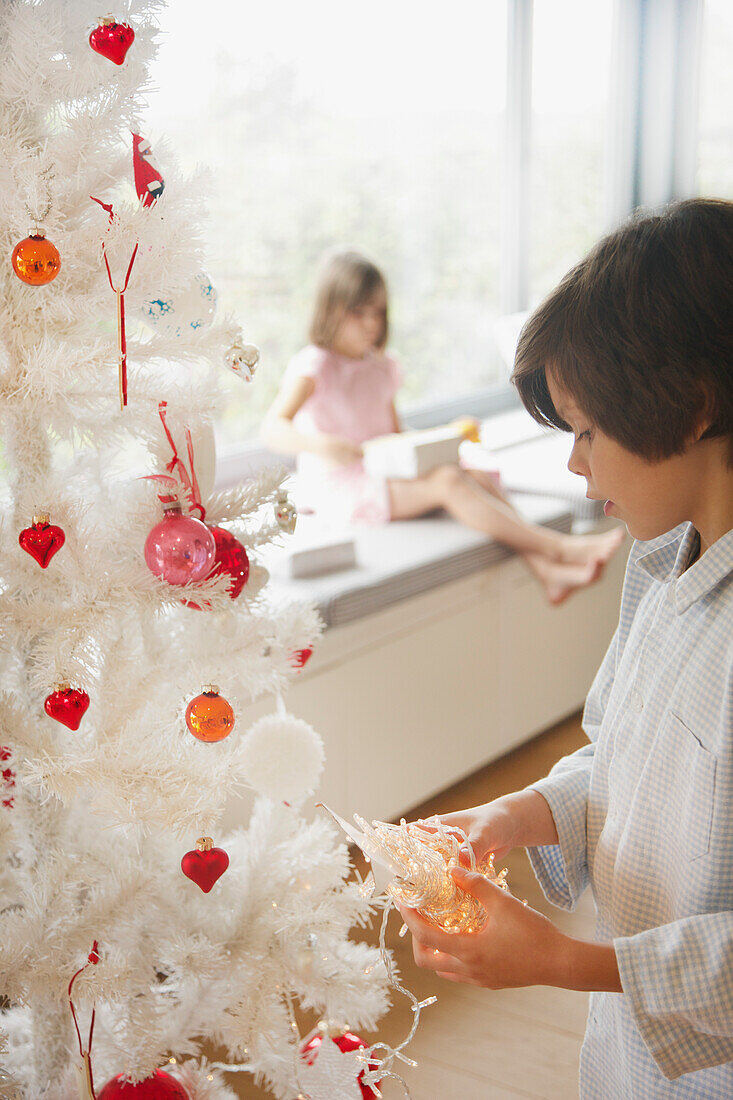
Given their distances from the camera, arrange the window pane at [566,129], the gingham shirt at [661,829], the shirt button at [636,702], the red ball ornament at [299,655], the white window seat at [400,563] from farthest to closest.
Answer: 1. the window pane at [566,129]
2. the white window seat at [400,563]
3. the red ball ornament at [299,655]
4. the shirt button at [636,702]
5. the gingham shirt at [661,829]

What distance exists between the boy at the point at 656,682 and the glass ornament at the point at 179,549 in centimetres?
40

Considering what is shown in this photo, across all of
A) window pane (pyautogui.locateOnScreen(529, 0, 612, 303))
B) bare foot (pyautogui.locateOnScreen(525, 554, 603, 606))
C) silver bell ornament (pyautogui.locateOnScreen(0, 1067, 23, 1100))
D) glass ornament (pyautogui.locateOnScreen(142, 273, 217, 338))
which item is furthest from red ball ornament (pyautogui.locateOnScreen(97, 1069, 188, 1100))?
window pane (pyautogui.locateOnScreen(529, 0, 612, 303))

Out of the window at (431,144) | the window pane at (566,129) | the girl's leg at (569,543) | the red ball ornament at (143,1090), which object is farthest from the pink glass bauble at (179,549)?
the window pane at (566,129)

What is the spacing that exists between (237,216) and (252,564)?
1920 millimetres

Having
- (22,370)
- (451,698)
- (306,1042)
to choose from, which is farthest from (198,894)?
(451,698)

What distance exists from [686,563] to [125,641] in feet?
2.27

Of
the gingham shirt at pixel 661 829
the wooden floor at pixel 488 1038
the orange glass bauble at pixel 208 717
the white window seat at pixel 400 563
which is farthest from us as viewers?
the white window seat at pixel 400 563

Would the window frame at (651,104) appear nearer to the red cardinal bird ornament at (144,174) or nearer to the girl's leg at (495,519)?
the girl's leg at (495,519)

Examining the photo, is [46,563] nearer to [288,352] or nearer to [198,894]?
[198,894]

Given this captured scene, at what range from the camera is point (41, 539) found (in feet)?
3.65

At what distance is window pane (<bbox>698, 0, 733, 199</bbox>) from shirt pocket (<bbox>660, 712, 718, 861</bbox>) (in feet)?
→ 15.9

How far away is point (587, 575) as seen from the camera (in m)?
2.79

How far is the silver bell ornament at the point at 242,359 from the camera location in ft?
4.04

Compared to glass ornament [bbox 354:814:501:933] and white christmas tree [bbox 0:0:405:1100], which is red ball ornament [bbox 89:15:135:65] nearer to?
white christmas tree [bbox 0:0:405:1100]
